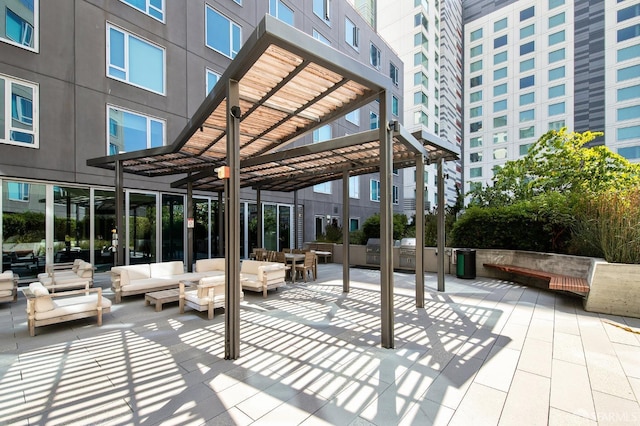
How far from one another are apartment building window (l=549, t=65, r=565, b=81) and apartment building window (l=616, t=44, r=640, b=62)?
15.1 ft

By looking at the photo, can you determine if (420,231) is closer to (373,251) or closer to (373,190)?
(373,251)

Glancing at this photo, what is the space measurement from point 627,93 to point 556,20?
461 inches

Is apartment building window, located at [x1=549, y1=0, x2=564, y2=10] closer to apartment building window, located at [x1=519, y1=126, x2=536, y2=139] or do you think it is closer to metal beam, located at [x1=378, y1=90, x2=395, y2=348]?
apartment building window, located at [x1=519, y1=126, x2=536, y2=139]

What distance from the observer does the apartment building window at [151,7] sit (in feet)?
34.8

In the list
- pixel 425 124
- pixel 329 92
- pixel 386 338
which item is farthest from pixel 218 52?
pixel 425 124

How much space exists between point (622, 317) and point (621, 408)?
3.95 meters

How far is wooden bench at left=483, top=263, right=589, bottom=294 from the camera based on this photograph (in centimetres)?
613

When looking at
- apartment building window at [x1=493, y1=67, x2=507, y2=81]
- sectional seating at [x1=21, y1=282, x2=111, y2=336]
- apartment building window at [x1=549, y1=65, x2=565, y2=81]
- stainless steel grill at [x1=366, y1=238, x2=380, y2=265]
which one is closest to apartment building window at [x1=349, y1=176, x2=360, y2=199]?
stainless steel grill at [x1=366, y1=238, x2=380, y2=265]

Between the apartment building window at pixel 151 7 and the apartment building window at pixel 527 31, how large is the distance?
144ft

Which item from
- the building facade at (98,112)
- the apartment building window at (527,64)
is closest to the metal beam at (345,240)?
the building facade at (98,112)

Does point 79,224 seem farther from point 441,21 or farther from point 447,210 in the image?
point 441,21

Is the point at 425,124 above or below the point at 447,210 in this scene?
above

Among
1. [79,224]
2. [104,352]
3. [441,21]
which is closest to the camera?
[104,352]

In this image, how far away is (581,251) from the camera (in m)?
7.79
